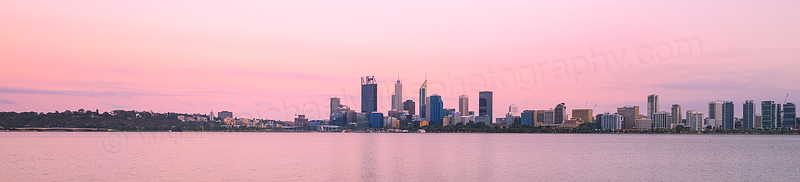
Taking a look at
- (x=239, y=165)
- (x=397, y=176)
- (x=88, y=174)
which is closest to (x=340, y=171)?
(x=397, y=176)

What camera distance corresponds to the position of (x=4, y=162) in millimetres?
80375

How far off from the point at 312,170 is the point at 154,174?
15430 mm

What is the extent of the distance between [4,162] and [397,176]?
1987 inches

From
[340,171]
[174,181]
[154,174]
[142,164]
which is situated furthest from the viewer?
[142,164]

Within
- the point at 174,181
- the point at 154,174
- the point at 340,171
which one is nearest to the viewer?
the point at 174,181

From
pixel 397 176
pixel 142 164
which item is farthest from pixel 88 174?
pixel 397 176

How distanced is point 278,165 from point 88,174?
20.5 metres

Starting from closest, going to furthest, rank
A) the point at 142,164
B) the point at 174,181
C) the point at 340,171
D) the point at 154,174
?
the point at 174,181 → the point at 154,174 → the point at 340,171 → the point at 142,164

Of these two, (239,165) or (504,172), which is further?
(239,165)

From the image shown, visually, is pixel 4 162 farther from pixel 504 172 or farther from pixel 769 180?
pixel 769 180

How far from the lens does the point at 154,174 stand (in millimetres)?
62906

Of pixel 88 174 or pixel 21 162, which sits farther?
pixel 21 162

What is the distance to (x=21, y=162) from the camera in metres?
80.1

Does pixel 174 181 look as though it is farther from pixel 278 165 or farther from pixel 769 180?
pixel 769 180
